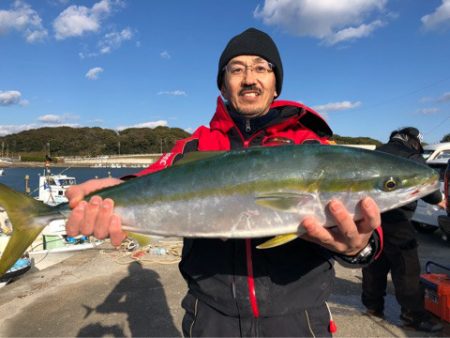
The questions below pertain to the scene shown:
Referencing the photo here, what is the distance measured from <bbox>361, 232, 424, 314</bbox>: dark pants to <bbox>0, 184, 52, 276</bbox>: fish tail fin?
17.0 ft

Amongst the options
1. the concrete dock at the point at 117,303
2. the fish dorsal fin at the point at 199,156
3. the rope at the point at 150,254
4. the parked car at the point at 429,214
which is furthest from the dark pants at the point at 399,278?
the parked car at the point at 429,214

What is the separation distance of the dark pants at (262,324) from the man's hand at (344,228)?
56 centimetres

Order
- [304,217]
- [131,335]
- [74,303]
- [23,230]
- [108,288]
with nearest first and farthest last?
[304,217], [23,230], [131,335], [74,303], [108,288]

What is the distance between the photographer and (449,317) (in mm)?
5469

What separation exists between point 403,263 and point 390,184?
4.20 meters

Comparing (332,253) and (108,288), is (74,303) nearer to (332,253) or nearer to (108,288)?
(108,288)

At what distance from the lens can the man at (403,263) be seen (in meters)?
5.48

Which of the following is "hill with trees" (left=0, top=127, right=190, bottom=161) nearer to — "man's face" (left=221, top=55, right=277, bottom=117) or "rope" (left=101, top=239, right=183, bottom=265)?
"rope" (left=101, top=239, right=183, bottom=265)

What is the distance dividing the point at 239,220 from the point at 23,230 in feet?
5.25

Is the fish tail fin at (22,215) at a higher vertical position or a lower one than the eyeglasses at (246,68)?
lower

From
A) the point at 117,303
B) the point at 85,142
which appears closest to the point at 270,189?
the point at 117,303

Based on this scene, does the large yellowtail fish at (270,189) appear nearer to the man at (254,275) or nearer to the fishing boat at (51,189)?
the man at (254,275)

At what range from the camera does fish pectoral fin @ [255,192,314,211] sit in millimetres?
2127

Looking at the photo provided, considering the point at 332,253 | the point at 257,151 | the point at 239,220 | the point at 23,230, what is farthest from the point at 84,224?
the point at 332,253
